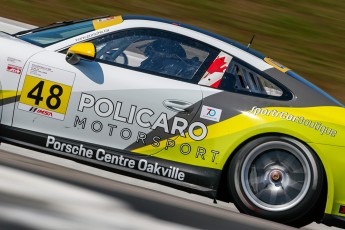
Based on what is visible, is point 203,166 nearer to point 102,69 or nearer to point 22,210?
point 102,69

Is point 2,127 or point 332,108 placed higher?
point 332,108

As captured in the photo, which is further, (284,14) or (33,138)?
(284,14)

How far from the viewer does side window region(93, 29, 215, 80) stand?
6.34m

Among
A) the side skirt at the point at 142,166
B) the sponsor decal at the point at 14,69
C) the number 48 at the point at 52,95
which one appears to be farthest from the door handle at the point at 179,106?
the sponsor decal at the point at 14,69

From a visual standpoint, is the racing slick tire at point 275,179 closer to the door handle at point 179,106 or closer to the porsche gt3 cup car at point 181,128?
the porsche gt3 cup car at point 181,128

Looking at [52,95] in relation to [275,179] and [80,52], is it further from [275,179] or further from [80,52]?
[275,179]

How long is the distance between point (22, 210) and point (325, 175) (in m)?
3.13

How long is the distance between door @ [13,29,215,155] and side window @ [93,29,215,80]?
0.06 meters

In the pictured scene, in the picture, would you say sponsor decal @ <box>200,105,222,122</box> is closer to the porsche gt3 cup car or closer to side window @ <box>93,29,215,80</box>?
the porsche gt3 cup car

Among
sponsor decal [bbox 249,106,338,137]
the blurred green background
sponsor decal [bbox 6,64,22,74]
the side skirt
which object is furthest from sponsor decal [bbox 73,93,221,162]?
the blurred green background

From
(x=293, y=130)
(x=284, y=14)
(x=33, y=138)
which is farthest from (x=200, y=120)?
(x=284, y=14)

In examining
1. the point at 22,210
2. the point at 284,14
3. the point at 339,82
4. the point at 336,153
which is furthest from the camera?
the point at 284,14

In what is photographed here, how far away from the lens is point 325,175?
6074mm

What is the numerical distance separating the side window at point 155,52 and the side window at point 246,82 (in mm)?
219
